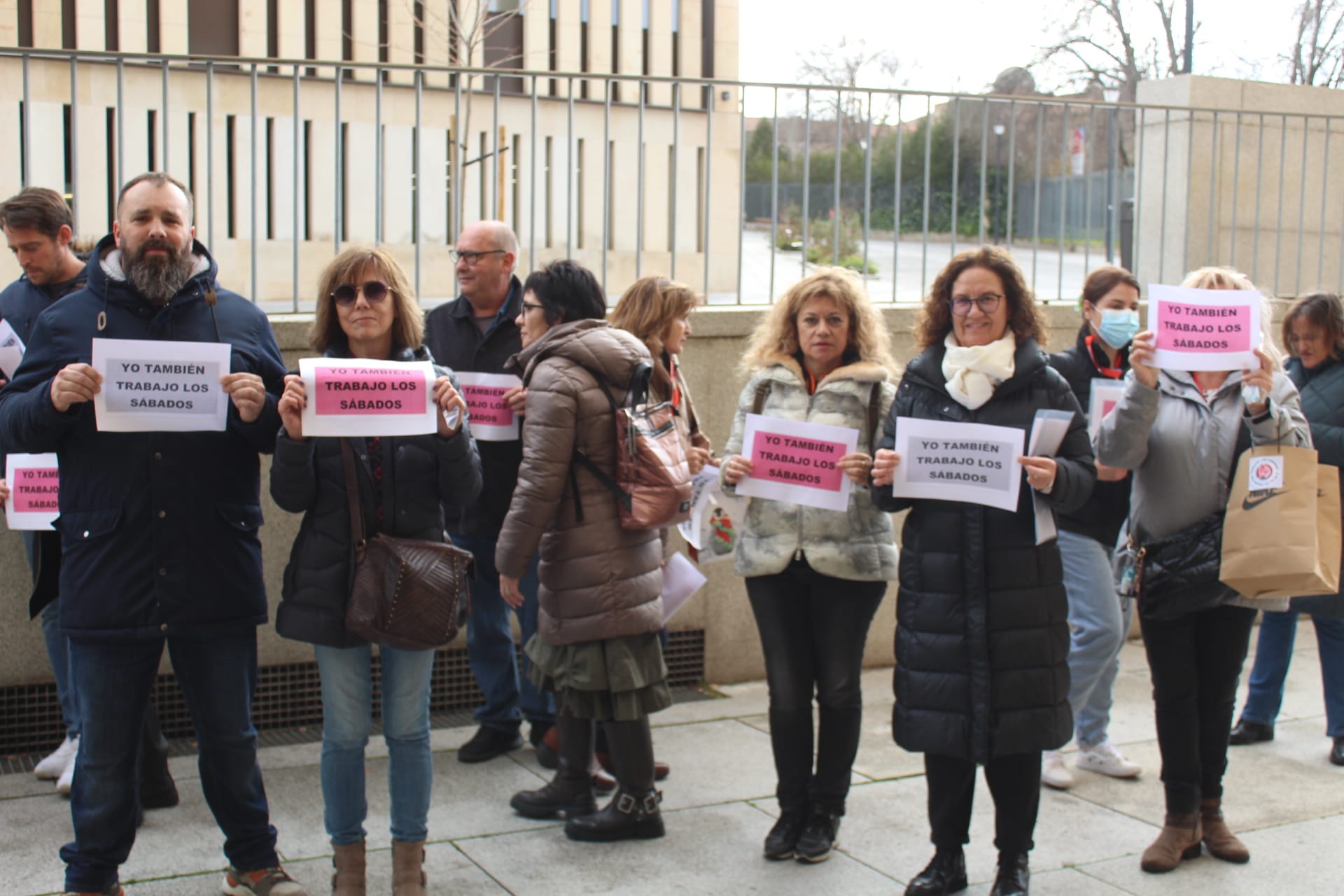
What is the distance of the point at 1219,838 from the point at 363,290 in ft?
11.5

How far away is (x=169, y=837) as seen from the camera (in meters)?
4.91

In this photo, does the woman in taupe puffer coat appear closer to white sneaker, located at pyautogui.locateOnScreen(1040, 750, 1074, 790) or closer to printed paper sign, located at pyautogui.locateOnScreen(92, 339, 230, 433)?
printed paper sign, located at pyautogui.locateOnScreen(92, 339, 230, 433)

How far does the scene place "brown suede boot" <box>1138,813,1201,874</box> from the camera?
4.76 metres

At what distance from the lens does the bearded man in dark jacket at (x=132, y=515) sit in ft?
13.0

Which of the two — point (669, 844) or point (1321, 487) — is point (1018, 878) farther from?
point (1321, 487)

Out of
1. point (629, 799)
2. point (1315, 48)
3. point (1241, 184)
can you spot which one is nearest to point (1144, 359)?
point (629, 799)

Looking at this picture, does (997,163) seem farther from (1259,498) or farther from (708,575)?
(1259,498)

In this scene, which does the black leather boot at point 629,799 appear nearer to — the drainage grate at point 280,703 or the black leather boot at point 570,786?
the black leather boot at point 570,786

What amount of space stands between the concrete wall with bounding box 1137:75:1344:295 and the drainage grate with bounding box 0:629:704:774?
4.09 metres

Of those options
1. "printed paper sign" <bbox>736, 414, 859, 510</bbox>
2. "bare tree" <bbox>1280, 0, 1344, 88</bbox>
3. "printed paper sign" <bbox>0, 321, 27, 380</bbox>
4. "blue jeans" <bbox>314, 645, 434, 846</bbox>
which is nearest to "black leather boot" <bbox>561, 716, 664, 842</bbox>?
"blue jeans" <bbox>314, 645, 434, 846</bbox>

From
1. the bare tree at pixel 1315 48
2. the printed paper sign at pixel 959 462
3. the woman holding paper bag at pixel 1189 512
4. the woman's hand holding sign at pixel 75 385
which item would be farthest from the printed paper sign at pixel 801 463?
the bare tree at pixel 1315 48

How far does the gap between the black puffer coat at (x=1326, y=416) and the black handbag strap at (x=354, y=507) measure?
409 cm

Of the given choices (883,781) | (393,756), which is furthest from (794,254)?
(393,756)

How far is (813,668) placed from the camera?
16.1ft
